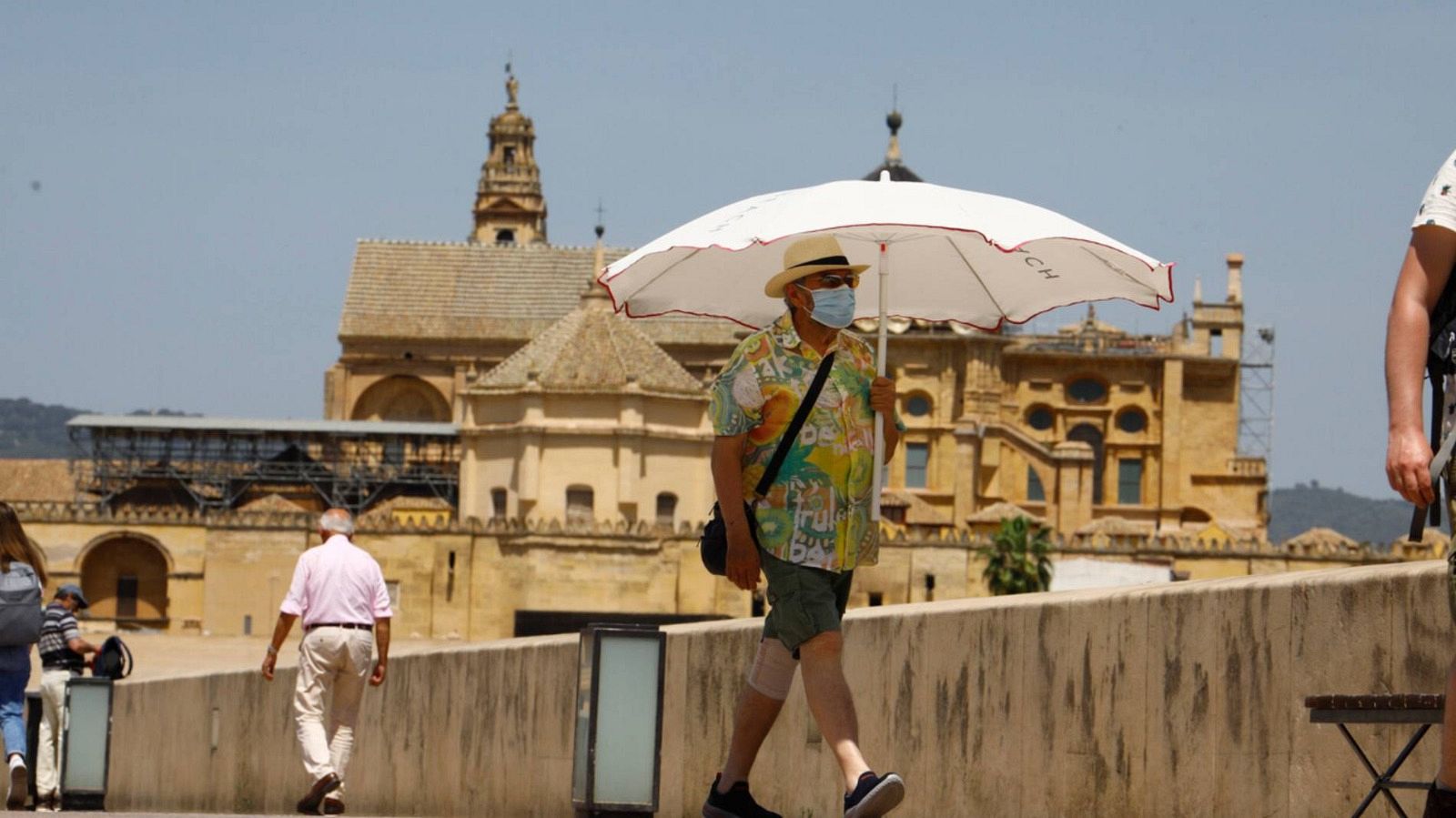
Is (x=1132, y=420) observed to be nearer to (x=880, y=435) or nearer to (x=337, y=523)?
(x=337, y=523)

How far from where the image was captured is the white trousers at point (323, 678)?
13.0m

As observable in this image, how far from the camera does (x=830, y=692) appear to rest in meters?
8.36

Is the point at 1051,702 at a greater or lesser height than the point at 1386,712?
lesser

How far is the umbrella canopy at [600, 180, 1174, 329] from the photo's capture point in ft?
30.0

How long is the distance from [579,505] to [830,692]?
222 ft

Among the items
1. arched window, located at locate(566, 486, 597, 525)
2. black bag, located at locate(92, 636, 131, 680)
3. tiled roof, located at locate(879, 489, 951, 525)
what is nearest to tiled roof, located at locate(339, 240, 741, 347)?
tiled roof, located at locate(879, 489, 951, 525)

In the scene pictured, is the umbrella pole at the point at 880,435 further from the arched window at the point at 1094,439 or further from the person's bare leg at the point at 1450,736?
the arched window at the point at 1094,439

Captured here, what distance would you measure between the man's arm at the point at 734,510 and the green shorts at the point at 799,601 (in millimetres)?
75

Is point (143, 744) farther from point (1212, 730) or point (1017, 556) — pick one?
point (1017, 556)

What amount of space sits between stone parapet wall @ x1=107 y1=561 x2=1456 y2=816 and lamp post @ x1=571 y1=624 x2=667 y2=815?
873mm

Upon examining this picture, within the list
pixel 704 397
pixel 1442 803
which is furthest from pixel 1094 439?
pixel 1442 803

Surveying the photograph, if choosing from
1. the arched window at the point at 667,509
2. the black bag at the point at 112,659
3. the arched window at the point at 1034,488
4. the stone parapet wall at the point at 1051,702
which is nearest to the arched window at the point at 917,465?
the arched window at the point at 1034,488

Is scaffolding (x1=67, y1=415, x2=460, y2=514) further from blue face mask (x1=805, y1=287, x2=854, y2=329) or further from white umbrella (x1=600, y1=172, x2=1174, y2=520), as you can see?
blue face mask (x1=805, y1=287, x2=854, y2=329)

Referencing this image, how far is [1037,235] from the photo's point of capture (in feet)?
30.1
